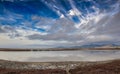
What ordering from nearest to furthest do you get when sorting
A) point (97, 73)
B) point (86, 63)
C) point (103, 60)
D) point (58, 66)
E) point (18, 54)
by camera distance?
point (97, 73) → point (58, 66) → point (86, 63) → point (103, 60) → point (18, 54)

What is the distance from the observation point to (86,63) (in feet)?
157

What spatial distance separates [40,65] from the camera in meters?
45.7

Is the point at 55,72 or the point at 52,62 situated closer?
the point at 55,72

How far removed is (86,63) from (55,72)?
12.2m

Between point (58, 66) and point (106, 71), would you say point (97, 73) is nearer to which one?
point (106, 71)

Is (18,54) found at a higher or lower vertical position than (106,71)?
higher

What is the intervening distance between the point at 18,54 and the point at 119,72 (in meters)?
28.9

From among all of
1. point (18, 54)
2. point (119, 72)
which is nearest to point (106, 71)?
point (119, 72)

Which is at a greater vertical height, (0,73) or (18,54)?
(18,54)

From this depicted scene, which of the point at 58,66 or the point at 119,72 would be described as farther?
the point at 58,66

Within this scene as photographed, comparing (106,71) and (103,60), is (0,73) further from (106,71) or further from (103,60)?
(103,60)

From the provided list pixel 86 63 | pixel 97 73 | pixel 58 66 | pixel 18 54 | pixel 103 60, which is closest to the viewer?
pixel 97 73

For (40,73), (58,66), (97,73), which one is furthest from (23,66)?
(97,73)

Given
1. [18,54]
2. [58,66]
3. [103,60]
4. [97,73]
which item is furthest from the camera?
[18,54]
